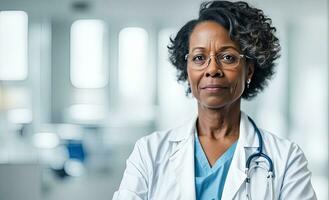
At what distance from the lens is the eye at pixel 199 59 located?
1.30 metres

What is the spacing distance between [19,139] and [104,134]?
593 millimetres

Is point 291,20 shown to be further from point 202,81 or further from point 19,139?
point 202,81

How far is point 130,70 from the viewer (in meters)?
3.84

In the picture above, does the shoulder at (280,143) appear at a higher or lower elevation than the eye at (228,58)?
lower

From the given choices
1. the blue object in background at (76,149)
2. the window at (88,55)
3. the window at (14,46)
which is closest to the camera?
the window at (14,46)

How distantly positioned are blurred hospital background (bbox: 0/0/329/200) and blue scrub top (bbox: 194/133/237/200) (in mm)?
2334

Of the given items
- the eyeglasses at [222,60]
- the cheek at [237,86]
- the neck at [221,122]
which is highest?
the eyeglasses at [222,60]

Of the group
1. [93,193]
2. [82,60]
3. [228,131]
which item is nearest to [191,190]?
[228,131]

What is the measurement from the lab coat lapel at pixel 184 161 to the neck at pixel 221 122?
1.5 inches

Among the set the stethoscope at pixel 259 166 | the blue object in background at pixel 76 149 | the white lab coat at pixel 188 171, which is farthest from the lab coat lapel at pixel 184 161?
the blue object in background at pixel 76 149

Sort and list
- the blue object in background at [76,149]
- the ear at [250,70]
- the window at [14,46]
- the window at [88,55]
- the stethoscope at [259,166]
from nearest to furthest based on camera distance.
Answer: the stethoscope at [259,166] < the ear at [250,70] < the window at [14,46] < the blue object in background at [76,149] < the window at [88,55]

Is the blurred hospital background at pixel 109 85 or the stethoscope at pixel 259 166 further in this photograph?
the blurred hospital background at pixel 109 85

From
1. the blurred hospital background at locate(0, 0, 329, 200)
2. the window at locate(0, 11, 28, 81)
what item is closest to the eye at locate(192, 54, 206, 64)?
the blurred hospital background at locate(0, 0, 329, 200)

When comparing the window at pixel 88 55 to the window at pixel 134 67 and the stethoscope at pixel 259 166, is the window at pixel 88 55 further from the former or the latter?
the stethoscope at pixel 259 166
